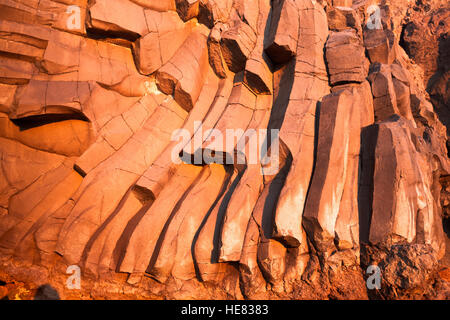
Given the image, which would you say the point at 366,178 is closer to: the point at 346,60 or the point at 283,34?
the point at 346,60

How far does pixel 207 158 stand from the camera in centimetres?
475

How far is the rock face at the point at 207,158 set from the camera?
3895 millimetres

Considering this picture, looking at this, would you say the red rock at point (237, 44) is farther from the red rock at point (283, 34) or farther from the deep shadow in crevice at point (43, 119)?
the deep shadow in crevice at point (43, 119)

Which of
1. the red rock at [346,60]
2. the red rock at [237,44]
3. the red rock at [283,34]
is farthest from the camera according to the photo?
the red rock at [237,44]

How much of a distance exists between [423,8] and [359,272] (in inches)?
451

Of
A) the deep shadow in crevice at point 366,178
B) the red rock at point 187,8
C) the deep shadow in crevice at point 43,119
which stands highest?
the red rock at point 187,8

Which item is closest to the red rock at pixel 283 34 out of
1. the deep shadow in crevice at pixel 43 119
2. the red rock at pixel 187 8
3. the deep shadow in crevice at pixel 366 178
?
the red rock at pixel 187 8

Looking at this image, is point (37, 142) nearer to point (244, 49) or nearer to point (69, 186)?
point (69, 186)

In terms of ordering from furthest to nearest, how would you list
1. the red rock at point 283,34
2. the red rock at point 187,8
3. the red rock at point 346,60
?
the red rock at point 187,8 → the red rock at point 283,34 → the red rock at point 346,60

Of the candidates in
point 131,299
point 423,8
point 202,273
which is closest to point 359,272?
point 202,273

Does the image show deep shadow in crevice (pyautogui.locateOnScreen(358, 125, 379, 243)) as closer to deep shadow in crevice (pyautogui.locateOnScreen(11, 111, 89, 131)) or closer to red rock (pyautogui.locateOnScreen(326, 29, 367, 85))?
red rock (pyautogui.locateOnScreen(326, 29, 367, 85))

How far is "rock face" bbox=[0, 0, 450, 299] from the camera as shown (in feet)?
12.8

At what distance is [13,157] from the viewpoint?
15.2 ft

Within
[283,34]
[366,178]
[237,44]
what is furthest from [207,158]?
[283,34]
